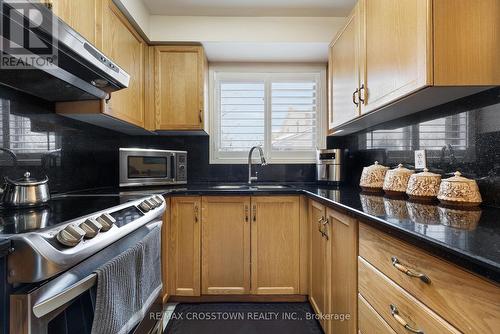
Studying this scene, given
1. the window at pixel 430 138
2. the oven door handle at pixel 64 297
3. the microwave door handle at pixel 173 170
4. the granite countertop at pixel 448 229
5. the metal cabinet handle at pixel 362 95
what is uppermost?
the metal cabinet handle at pixel 362 95

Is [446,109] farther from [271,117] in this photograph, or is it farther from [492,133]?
[271,117]

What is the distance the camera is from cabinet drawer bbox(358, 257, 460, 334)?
641 millimetres

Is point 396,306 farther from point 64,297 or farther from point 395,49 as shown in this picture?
point 395,49

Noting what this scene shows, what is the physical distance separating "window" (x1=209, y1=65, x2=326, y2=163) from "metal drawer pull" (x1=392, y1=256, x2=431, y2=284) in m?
1.79

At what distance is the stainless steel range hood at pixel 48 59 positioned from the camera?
2.70ft

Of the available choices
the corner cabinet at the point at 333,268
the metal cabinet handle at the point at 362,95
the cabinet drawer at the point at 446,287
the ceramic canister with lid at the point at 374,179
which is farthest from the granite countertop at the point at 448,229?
the metal cabinet handle at the point at 362,95

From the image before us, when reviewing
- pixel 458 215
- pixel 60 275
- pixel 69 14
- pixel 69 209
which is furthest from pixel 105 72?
pixel 458 215

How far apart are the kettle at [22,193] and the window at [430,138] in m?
1.90

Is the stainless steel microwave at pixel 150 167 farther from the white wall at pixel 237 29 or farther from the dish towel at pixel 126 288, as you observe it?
the white wall at pixel 237 29

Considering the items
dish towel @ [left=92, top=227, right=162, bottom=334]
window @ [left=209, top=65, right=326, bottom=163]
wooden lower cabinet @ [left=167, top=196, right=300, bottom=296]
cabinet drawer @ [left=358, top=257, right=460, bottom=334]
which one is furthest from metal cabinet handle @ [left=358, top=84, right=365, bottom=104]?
dish towel @ [left=92, top=227, right=162, bottom=334]

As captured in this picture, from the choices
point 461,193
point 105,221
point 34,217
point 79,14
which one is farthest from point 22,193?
point 461,193

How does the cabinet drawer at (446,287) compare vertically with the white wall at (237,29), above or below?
below

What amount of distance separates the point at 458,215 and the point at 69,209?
1.45 meters

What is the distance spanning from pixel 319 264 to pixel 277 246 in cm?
37
